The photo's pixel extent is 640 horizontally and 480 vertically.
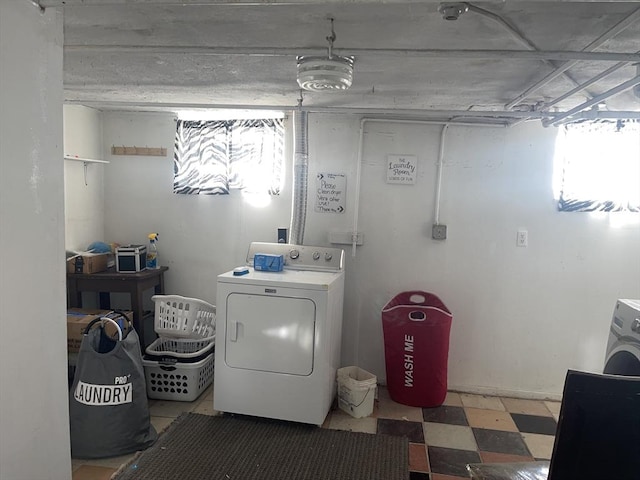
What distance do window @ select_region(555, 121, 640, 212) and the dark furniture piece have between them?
256 cm

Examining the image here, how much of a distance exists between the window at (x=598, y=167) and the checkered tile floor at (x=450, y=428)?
1.46m

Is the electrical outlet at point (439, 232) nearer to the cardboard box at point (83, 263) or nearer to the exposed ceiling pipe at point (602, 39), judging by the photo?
the exposed ceiling pipe at point (602, 39)

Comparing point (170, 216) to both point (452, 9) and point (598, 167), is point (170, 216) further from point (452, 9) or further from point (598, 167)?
point (598, 167)

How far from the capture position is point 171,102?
3111 mm

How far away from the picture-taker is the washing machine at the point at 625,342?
184cm

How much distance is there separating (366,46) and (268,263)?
158 cm

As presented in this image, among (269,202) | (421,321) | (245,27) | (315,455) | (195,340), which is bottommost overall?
(315,455)

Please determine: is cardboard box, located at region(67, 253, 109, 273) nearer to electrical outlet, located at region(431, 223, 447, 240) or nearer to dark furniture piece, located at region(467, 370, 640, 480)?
electrical outlet, located at region(431, 223, 447, 240)

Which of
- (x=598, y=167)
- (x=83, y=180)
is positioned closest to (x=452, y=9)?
(x=598, y=167)

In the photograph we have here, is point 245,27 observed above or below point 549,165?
above

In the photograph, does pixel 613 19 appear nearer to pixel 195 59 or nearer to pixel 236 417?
pixel 195 59

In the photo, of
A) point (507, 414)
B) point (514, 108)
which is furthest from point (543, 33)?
point (507, 414)

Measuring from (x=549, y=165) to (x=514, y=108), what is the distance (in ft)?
1.67

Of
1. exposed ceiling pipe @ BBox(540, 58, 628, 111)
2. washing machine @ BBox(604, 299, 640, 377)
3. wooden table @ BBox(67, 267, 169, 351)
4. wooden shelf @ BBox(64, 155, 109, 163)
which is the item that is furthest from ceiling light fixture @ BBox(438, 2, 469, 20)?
wooden shelf @ BBox(64, 155, 109, 163)
